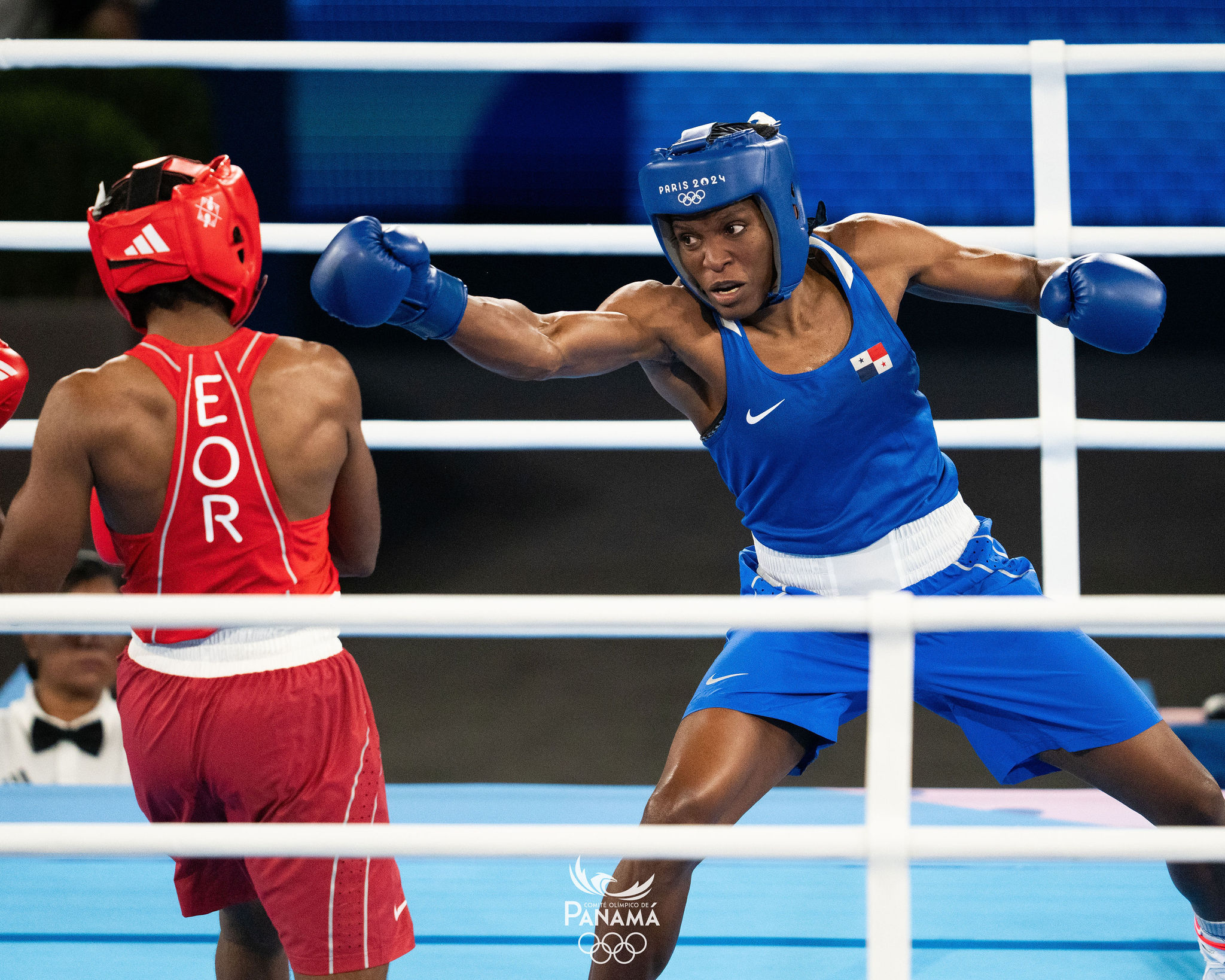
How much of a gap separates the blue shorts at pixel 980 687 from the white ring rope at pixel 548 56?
105 centimetres

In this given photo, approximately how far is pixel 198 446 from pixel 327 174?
5.58 meters

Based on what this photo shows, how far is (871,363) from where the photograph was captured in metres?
2.06

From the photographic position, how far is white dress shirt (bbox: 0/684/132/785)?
3311 millimetres

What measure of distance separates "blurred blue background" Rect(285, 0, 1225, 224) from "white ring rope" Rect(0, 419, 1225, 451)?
3455mm

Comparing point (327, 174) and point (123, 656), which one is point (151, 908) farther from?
point (327, 174)

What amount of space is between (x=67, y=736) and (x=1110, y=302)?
8.46ft

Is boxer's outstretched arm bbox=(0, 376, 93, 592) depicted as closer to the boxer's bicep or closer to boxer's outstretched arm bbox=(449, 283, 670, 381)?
boxer's outstretched arm bbox=(449, 283, 670, 381)

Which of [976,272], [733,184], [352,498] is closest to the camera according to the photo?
[352,498]

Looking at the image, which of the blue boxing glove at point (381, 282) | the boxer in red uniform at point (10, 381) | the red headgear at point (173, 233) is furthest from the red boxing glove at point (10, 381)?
the blue boxing glove at point (381, 282)

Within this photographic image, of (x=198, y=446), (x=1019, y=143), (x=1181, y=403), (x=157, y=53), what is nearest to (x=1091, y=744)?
(x=198, y=446)

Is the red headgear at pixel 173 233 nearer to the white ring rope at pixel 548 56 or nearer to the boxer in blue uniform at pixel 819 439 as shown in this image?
the boxer in blue uniform at pixel 819 439

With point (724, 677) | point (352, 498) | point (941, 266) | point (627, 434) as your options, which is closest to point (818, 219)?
point (941, 266)

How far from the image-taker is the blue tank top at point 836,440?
2035 mm

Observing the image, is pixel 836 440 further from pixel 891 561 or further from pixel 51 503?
pixel 51 503
